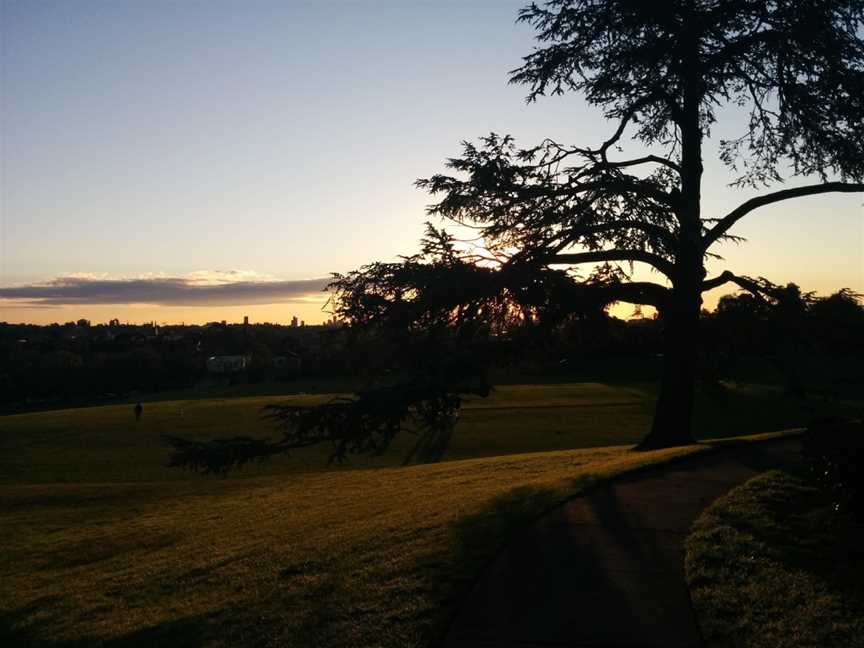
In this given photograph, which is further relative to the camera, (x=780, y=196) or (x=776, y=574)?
(x=780, y=196)

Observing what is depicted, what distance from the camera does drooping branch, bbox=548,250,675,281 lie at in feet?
57.8

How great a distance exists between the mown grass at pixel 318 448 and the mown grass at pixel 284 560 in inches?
329

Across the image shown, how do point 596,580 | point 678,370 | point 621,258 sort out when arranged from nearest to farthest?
point 596,580 → point 621,258 → point 678,370

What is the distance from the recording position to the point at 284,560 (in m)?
11.4

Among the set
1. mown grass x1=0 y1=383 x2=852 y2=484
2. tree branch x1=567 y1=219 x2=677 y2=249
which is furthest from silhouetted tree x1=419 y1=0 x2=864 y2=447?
mown grass x1=0 y1=383 x2=852 y2=484

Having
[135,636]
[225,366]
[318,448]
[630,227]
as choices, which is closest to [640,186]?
[630,227]

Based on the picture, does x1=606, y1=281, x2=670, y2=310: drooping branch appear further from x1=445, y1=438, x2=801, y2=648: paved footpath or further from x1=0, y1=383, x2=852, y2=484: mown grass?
x1=0, y1=383, x2=852, y2=484: mown grass

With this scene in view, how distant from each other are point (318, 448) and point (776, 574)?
3029 centimetres

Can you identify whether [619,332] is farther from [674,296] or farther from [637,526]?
[637,526]

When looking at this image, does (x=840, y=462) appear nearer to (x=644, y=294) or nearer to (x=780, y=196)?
(x=644, y=294)

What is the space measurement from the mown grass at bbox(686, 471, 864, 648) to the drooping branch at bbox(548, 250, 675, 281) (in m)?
7.15

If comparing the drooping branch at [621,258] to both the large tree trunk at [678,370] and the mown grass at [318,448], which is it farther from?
the mown grass at [318,448]

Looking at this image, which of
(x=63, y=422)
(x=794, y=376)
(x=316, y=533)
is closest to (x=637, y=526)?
(x=316, y=533)

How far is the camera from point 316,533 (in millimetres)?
13203
